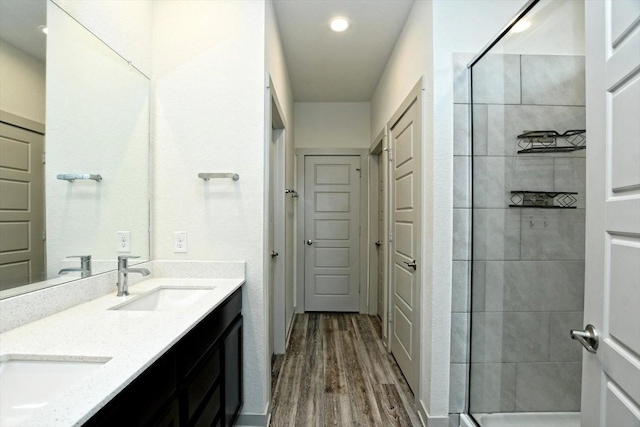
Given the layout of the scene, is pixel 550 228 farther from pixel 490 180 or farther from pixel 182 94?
pixel 182 94

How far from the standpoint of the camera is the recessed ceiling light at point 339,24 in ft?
7.23

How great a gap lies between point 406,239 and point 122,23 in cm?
222

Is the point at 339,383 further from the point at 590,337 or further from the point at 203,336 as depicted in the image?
the point at 590,337

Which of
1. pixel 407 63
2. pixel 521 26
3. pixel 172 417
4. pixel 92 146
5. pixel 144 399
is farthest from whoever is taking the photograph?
pixel 407 63

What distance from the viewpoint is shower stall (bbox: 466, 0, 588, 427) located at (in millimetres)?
1416

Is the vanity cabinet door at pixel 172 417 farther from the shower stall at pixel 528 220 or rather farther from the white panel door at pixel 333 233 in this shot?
the white panel door at pixel 333 233

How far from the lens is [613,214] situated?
85 centimetres

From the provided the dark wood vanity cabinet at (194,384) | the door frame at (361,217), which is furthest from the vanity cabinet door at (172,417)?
the door frame at (361,217)

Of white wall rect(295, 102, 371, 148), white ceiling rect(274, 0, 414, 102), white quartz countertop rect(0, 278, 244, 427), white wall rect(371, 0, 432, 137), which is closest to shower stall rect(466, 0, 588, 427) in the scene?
white wall rect(371, 0, 432, 137)

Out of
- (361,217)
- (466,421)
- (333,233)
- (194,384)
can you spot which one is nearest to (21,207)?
(194,384)

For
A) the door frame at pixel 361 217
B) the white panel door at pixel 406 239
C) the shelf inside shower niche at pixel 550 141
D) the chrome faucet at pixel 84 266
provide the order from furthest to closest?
the door frame at pixel 361 217 → the white panel door at pixel 406 239 → the shelf inside shower niche at pixel 550 141 → the chrome faucet at pixel 84 266

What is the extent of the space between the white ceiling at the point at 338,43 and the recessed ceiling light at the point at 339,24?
4cm

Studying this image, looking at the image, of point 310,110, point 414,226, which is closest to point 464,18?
point 414,226

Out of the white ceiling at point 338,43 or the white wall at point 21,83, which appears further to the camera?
the white ceiling at point 338,43
